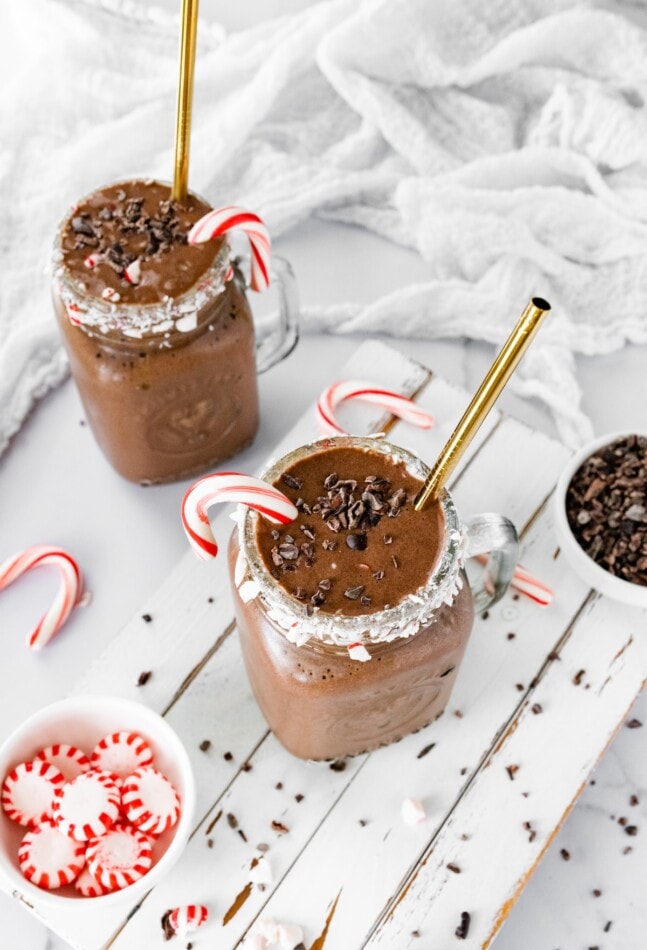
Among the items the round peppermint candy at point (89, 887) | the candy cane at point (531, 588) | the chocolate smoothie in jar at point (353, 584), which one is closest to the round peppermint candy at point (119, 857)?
the round peppermint candy at point (89, 887)

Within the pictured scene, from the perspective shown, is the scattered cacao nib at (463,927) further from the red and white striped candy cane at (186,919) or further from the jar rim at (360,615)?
the jar rim at (360,615)

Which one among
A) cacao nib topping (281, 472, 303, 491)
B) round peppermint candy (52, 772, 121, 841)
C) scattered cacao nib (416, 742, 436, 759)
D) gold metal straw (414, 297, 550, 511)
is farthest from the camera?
scattered cacao nib (416, 742, 436, 759)

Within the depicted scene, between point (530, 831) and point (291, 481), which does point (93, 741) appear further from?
point (530, 831)

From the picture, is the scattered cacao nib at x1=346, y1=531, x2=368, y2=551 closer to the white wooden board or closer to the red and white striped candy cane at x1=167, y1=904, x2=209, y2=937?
the white wooden board

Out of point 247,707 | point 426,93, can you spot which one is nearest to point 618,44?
point 426,93

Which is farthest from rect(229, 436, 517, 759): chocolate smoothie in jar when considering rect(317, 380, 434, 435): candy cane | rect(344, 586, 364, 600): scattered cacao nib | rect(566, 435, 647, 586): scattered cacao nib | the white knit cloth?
the white knit cloth

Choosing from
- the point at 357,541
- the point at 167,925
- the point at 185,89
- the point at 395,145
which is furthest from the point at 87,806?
the point at 395,145
